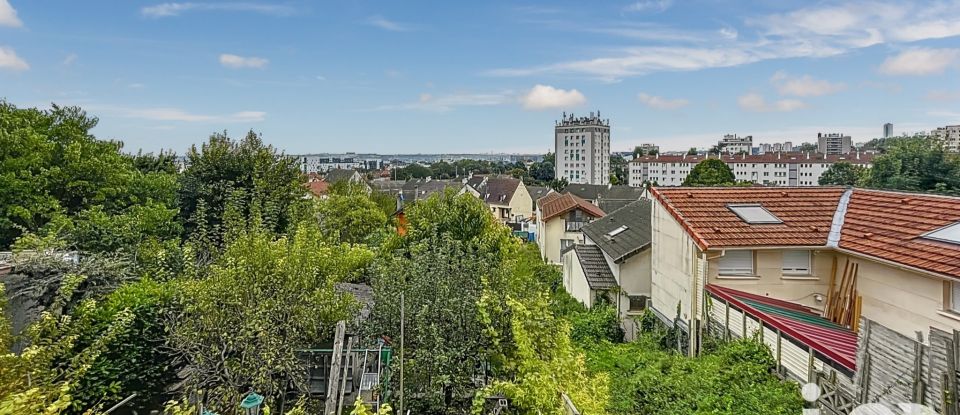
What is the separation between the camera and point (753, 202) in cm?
1249

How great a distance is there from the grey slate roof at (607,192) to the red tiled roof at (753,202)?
149 ft

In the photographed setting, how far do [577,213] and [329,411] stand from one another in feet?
74.3

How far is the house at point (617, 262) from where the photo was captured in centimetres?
1603

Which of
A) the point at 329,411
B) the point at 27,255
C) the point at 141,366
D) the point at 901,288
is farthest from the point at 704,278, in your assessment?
the point at 27,255

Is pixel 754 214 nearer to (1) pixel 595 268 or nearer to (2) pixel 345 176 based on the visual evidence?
(1) pixel 595 268

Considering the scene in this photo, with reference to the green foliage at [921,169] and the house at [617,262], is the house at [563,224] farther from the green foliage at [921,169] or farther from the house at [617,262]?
the green foliage at [921,169]

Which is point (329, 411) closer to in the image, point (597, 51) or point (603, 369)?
point (603, 369)

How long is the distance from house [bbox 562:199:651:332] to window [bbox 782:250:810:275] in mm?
4561

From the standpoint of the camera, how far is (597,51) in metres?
26.0

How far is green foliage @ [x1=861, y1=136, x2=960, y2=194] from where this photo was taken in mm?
34250

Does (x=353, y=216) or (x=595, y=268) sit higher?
(x=353, y=216)

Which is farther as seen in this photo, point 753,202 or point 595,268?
point 595,268

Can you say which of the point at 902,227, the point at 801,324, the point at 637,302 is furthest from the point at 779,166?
the point at 801,324

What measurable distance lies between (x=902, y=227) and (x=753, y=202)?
9.84ft
